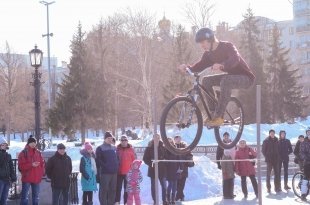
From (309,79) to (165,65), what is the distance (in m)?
34.0

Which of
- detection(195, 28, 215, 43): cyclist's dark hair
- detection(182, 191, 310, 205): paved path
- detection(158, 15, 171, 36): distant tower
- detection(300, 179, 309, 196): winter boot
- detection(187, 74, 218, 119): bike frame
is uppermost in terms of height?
detection(158, 15, 171, 36): distant tower

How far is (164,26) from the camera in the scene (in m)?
47.1

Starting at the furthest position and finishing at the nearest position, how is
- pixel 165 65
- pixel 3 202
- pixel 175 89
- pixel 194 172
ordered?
1. pixel 165 65
2. pixel 175 89
3. pixel 194 172
4. pixel 3 202

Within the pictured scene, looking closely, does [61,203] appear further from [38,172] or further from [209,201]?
[209,201]

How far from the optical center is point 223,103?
7.11m

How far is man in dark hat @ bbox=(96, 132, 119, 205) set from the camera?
12508 mm

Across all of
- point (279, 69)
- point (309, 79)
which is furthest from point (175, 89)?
point (309, 79)

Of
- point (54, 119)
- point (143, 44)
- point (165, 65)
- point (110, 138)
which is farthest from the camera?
point (165, 65)

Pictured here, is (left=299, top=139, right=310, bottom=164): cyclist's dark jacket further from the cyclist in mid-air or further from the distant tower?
the distant tower

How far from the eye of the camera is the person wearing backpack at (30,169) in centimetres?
1191

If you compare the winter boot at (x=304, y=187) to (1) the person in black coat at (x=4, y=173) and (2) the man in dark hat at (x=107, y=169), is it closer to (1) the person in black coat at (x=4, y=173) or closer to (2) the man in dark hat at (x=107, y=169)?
(2) the man in dark hat at (x=107, y=169)

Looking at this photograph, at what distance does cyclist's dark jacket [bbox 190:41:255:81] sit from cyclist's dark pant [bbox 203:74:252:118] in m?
0.08

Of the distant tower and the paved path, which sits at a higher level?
the distant tower

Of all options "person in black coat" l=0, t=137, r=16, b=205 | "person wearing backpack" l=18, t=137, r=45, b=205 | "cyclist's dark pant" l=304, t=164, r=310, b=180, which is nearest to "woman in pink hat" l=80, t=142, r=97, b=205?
"person wearing backpack" l=18, t=137, r=45, b=205
